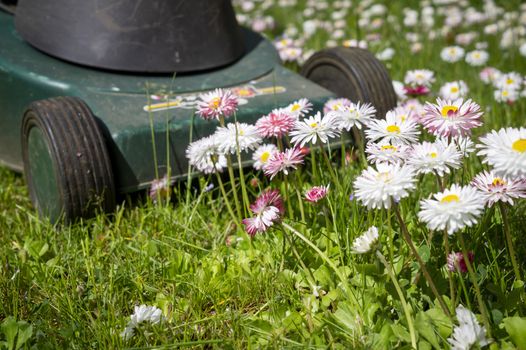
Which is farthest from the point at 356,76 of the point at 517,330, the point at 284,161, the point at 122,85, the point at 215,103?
the point at 517,330

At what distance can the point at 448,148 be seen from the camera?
1155 millimetres

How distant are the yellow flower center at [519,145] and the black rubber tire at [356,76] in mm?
1128

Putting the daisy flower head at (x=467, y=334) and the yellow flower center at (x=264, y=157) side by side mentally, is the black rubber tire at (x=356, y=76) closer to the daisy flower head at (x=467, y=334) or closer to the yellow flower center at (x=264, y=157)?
the yellow flower center at (x=264, y=157)

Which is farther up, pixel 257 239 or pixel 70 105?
pixel 70 105

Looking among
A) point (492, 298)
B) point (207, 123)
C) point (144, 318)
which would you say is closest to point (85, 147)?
point (207, 123)

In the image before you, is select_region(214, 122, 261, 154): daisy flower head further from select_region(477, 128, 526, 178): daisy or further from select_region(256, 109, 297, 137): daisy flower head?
select_region(477, 128, 526, 178): daisy

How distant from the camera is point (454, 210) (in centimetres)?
101

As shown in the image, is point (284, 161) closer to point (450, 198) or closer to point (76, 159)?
point (450, 198)

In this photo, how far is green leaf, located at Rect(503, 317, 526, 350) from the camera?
113 centimetres

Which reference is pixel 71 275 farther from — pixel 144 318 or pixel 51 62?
pixel 51 62

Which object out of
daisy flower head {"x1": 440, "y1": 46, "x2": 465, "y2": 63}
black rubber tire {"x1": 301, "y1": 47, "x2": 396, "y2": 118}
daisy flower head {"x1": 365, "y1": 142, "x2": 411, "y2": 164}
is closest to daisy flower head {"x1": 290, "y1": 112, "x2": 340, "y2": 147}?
daisy flower head {"x1": 365, "y1": 142, "x2": 411, "y2": 164}

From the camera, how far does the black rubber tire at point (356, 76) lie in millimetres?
2178

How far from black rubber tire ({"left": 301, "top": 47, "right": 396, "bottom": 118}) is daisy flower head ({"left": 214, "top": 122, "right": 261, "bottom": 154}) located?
2.51ft

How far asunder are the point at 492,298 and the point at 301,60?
183 cm
